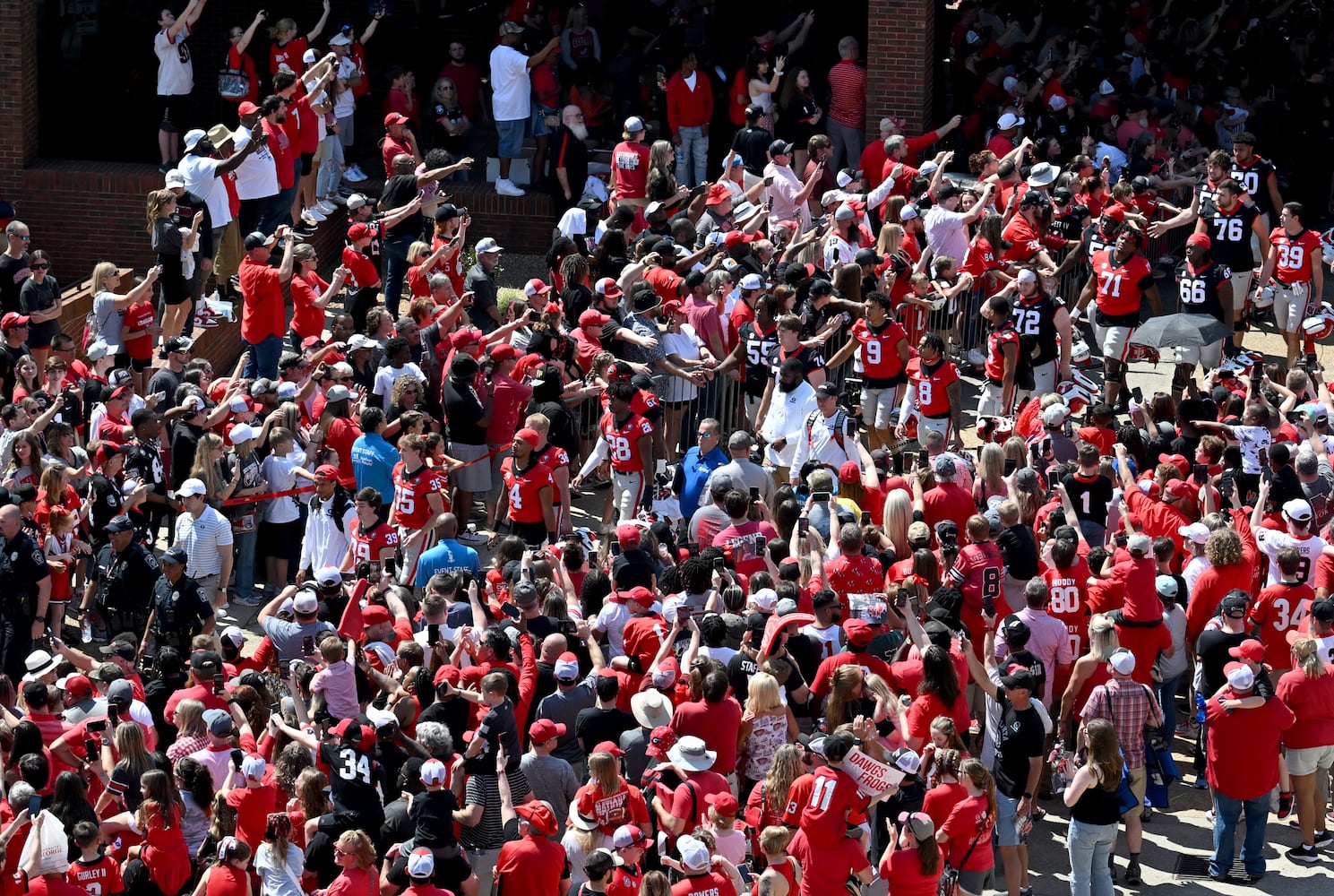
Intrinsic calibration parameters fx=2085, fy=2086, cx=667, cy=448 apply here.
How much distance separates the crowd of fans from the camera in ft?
34.1

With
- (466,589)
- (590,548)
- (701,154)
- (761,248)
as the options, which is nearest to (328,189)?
(701,154)

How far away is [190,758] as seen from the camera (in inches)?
410

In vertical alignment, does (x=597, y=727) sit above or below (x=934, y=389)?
below

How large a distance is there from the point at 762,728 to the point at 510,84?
36.1 feet

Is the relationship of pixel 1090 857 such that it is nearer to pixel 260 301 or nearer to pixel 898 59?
pixel 260 301

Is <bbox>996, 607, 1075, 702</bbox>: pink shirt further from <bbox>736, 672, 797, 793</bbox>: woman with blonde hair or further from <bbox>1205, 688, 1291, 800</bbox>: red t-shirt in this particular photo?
<bbox>736, 672, 797, 793</bbox>: woman with blonde hair

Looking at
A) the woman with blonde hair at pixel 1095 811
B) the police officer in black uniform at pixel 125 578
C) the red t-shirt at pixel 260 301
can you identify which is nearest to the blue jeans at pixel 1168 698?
the woman with blonde hair at pixel 1095 811

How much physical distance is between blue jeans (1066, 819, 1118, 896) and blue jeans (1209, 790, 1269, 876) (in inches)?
36.1

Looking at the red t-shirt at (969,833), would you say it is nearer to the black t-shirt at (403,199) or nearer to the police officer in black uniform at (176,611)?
the police officer in black uniform at (176,611)

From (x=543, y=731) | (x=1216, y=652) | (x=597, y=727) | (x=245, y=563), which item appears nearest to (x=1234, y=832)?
(x=1216, y=652)

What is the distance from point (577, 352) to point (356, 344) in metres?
1.65

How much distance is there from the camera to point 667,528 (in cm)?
1348

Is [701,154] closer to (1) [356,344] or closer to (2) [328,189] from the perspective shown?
(2) [328,189]

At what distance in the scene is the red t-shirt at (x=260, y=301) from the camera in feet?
53.0
